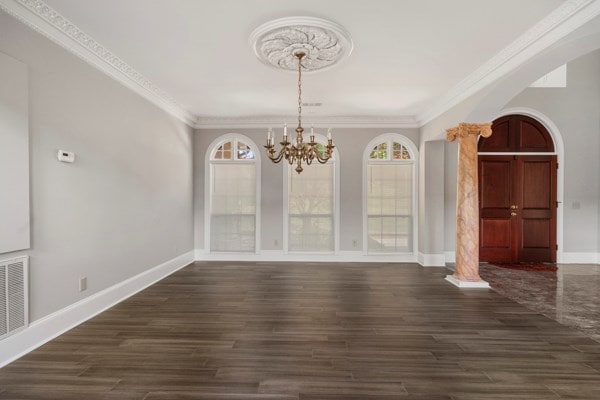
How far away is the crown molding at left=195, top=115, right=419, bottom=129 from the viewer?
263 inches

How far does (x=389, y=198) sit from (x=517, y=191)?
8.55ft

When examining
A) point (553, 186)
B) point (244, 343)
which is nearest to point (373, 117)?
point (553, 186)

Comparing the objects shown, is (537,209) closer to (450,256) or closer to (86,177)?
(450,256)

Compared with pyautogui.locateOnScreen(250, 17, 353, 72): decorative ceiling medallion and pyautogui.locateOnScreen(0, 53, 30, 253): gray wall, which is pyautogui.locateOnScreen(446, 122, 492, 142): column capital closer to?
pyautogui.locateOnScreen(250, 17, 353, 72): decorative ceiling medallion

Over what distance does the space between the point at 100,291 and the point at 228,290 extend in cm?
161

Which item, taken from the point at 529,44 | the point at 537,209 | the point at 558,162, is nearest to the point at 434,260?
the point at 537,209

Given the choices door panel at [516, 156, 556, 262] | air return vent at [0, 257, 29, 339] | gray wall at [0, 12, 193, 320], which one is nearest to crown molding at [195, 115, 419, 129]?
gray wall at [0, 12, 193, 320]

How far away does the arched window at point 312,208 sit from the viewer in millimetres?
6883

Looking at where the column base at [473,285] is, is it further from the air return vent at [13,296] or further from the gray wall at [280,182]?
the air return vent at [13,296]

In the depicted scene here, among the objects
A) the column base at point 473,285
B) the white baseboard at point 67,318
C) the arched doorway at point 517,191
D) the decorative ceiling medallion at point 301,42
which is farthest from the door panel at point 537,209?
the white baseboard at point 67,318

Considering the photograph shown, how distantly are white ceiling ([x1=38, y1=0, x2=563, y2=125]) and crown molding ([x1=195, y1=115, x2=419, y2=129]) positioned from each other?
3.99 feet

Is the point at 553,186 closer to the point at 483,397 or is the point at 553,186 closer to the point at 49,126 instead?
the point at 483,397

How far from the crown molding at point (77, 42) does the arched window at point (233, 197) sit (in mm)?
2058

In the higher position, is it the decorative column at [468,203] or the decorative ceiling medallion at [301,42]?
the decorative ceiling medallion at [301,42]
